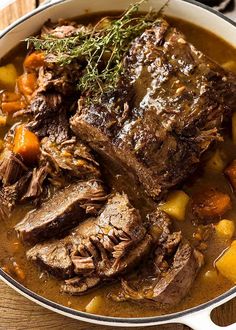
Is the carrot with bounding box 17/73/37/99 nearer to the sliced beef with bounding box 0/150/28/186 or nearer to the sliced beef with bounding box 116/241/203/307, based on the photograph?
the sliced beef with bounding box 0/150/28/186

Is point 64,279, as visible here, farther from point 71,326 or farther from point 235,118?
point 235,118

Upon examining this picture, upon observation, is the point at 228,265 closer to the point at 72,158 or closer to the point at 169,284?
the point at 169,284

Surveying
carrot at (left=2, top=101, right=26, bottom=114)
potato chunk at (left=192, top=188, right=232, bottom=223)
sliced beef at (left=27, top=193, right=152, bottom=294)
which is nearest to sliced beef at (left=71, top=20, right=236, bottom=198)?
potato chunk at (left=192, top=188, right=232, bottom=223)

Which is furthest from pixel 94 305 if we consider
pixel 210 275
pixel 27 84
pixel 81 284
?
pixel 27 84

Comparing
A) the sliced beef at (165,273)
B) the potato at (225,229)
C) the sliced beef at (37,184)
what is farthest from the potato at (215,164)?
the sliced beef at (37,184)

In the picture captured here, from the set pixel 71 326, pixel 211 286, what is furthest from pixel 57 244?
pixel 211 286

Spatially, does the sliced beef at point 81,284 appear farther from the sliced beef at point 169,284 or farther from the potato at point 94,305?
the sliced beef at point 169,284
